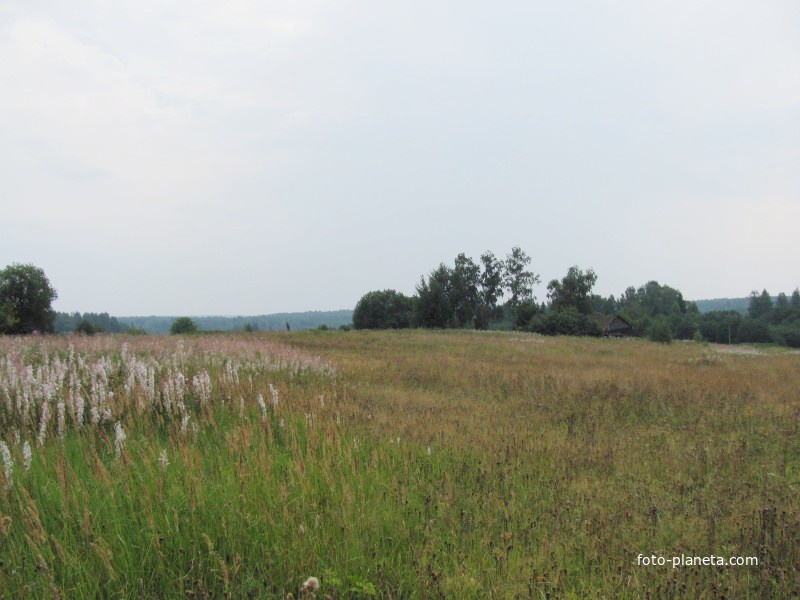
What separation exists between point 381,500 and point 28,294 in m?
63.3

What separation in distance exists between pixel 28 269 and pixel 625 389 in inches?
2450

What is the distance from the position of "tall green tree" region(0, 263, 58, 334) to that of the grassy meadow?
56569mm

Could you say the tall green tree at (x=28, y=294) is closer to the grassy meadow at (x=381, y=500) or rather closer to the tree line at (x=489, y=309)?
the tree line at (x=489, y=309)

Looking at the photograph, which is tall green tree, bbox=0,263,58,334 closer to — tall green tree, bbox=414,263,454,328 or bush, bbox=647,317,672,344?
tall green tree, bbox=414,263,454,328

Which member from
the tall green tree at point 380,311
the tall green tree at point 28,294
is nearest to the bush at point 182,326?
the tall green tree at point 28,294

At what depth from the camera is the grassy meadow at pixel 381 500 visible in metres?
3.06

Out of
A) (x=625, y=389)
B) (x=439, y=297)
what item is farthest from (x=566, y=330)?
(x=625, y=389)

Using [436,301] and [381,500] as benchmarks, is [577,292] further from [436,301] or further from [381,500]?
[381,500]

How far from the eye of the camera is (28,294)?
53.0 metres

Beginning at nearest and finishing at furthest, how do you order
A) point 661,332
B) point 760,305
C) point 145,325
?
point 661,332 → point 145,325 → point 760,305

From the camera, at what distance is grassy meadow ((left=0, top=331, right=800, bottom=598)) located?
3.06m

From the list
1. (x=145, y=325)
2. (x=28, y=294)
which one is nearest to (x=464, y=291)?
(x=28, y=294)

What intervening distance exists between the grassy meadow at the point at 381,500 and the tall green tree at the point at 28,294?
186ft

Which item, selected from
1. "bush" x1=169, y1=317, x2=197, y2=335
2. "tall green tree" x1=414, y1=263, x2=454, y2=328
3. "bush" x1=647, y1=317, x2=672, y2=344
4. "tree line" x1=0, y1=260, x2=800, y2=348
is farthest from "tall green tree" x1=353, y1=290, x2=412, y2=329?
"bush" x1=647, y1=317, x2=672, y2=344
